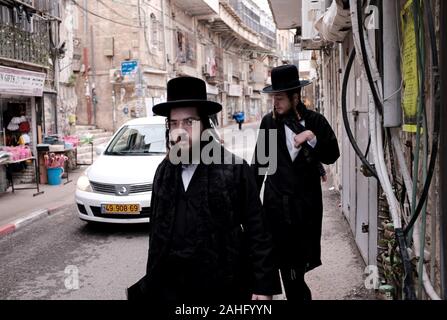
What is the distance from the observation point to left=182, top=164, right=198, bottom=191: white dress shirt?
2.48m

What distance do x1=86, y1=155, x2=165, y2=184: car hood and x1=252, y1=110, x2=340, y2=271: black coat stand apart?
13.3ft

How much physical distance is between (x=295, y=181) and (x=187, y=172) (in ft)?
3.32

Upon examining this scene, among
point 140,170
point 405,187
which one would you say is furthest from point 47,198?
point 405,187

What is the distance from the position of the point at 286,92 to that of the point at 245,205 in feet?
3.90

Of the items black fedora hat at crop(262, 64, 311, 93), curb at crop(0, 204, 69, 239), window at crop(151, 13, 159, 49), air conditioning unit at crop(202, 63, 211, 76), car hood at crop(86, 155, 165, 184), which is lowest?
curb at crop(0, 204, 69, 239)

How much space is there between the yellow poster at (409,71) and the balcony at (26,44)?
1094cm

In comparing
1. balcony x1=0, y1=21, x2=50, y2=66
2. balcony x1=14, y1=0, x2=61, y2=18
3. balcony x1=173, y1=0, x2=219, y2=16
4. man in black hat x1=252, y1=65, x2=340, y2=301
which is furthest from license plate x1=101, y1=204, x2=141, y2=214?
balcony x1=173, y1=0, x2=219, y2=16

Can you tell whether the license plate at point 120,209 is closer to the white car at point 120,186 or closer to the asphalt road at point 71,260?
the white car at point 120,186

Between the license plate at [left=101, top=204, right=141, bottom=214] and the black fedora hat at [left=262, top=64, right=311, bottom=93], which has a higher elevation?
the black fedora hat at [left=262, top=64, right=311, bottom=93]

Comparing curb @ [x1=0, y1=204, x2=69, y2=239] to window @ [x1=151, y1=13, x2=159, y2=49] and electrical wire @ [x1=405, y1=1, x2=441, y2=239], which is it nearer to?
electrical wire @ [x1=405, y1=1, x2=441, y2=239]

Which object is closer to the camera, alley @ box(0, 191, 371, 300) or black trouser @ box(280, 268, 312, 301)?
black trouser @ box(280, 268, 312, 301)

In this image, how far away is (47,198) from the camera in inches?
414

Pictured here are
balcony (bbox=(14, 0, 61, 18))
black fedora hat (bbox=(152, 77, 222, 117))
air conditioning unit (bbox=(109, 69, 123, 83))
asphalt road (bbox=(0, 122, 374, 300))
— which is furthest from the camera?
air conditioning unit (bbox=(109, 69, 123, 83))
